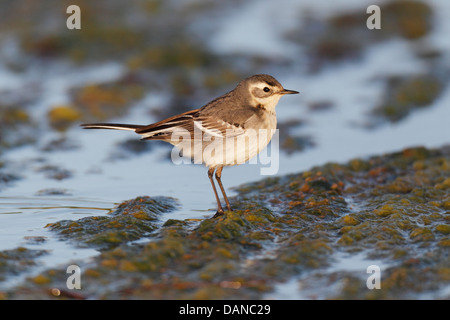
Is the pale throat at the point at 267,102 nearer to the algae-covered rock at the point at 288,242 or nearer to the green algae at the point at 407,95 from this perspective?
the algae-covered rock at the point at 288,242

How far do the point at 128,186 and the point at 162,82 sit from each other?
3.96 metres

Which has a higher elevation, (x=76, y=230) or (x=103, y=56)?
(x=103, y=56)

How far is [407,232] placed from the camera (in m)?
6.05

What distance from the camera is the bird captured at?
652cm

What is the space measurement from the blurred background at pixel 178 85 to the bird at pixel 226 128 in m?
0.71

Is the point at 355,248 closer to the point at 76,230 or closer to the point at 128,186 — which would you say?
the point at 76,230

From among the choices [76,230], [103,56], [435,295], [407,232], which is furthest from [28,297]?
[103,56]

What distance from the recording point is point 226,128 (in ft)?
21.8

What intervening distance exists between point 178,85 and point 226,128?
15.8 feet

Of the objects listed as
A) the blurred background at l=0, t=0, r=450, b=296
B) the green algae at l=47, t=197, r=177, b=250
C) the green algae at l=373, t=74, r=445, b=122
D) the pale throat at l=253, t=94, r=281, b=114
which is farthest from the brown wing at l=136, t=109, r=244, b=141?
the green algae at l=373, t=74, r=445, b=122

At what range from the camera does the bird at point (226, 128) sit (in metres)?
6.52

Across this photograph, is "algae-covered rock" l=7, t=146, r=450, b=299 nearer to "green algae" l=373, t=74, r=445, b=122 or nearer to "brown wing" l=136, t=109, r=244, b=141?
"brown wing" l=136, t=109, r=244, b=141

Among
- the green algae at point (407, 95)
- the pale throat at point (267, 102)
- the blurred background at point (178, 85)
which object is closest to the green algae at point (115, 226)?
the blurred background at point (178, 85)

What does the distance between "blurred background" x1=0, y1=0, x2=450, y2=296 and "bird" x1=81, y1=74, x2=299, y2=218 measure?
2.33 feet
